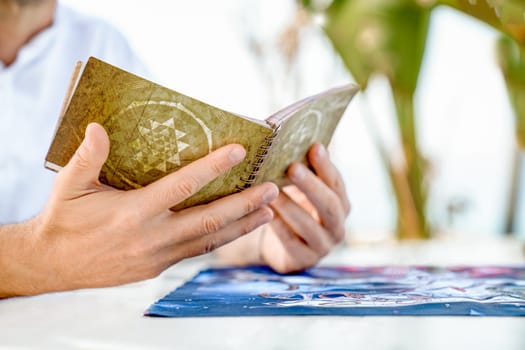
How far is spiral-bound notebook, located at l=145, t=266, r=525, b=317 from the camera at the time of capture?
58 cm

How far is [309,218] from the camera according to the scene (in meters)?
0.86

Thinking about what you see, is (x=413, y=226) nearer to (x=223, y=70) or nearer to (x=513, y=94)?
(x=513, y=94)

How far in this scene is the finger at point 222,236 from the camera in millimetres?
716

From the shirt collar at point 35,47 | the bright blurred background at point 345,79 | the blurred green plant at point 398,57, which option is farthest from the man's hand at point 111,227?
the bright blurred background at point 345,79

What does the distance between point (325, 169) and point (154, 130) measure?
292mm

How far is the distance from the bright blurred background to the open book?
5.63ft

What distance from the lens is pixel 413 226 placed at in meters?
2.33

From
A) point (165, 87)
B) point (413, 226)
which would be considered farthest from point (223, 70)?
point (165, 87)

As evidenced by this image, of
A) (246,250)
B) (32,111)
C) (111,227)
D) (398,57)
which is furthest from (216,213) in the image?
(398,57)

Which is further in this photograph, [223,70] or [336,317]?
[223,70]

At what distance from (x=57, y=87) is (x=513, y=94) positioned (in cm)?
176

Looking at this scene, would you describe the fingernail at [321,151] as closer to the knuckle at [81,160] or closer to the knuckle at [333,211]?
the knuckle at [333,211]

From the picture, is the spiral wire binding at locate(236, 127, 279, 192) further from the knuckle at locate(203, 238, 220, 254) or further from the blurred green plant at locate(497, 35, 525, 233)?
the blurred green plant at locate(497, 35, 525, 233)

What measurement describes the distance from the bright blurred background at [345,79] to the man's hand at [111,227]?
67.5 inches
